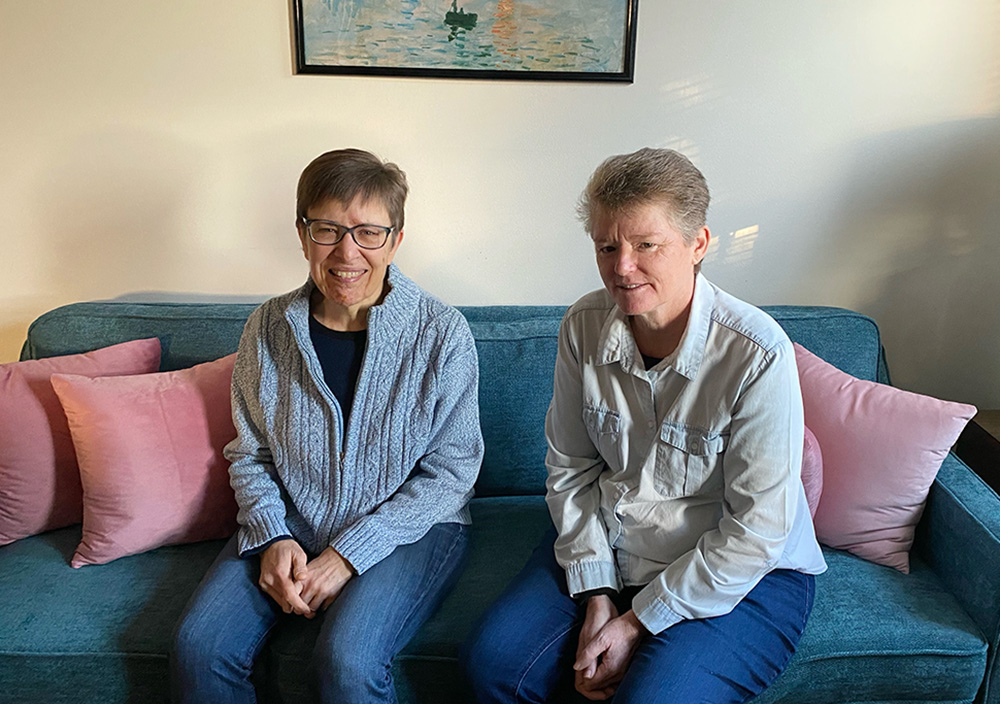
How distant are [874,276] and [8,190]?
246cm

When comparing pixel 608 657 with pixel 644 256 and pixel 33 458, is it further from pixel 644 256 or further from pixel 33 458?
pixel 33 458

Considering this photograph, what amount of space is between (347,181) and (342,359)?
36cm

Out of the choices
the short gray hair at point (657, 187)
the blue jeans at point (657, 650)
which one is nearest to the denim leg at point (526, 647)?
the blue jeans at point (657, 650)

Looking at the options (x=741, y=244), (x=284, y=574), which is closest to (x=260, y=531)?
(x=284, y=574)

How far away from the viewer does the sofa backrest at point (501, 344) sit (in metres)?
1.90

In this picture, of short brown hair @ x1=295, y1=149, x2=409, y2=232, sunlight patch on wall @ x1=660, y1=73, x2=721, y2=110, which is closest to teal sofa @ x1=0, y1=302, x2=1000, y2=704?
short brown hair @ x1=295, y1=149, x2=409, y2=232

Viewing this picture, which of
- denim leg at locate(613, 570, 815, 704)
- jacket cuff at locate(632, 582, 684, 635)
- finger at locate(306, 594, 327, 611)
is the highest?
jacket cuff at locate(632, 582, 684, 635)

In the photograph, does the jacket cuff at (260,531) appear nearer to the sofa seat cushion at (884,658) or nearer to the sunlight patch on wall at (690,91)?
the sofa seat cushion at (884,658)

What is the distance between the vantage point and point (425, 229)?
86.7 inches

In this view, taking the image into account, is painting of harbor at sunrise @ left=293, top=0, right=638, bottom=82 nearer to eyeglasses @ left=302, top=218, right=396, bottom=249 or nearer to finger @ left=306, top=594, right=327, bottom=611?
eyeglasses @ left=302, top=218, right=396, bottom=249

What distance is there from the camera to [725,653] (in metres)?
1.28

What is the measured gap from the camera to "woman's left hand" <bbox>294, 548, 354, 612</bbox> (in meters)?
1.46

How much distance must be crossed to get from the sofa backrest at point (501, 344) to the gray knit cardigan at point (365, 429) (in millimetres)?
271

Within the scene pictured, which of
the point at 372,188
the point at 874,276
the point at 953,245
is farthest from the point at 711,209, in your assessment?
the point at 372,188
